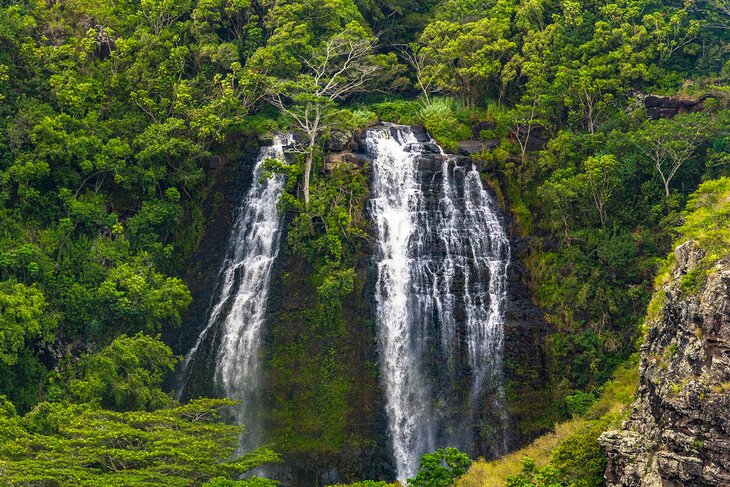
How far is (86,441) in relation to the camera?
27656mm

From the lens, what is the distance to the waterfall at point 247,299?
36.5 meters

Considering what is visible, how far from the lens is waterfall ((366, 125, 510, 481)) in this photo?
35.0 meters

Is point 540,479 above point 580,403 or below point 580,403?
below

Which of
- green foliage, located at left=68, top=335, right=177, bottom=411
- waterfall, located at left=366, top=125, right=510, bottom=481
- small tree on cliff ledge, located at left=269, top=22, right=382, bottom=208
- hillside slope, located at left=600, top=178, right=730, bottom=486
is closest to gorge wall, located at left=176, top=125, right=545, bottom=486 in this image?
waterfall, located at left=366, top=125, right=510, bottom=481

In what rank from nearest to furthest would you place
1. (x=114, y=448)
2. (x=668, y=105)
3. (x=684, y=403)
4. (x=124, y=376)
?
(x=684, y=403) → (x=114, y=448) → (x=124, y=376) → (x=668, y=105)

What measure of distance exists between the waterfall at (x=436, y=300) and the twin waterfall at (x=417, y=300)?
35mm

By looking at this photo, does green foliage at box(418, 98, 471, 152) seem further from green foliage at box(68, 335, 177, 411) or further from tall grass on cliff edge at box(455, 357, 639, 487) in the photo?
green foliage at box(68, 335, 177, 411)

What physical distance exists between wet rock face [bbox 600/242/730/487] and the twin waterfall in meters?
9.46

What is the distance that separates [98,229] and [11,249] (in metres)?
3.60

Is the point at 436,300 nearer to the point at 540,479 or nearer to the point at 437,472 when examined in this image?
the point at 437,472

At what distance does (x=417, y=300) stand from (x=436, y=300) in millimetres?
668

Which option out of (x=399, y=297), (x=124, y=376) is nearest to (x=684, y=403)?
(x=399, y=297)

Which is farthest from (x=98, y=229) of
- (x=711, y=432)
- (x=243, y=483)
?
(x=711, y=432)

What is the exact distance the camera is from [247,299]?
124ft
